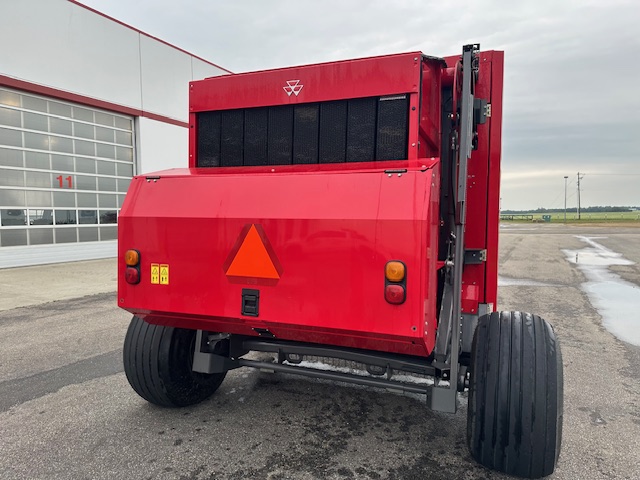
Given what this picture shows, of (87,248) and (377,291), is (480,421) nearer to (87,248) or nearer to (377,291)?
(377,291)

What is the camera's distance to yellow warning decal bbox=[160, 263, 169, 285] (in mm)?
2623

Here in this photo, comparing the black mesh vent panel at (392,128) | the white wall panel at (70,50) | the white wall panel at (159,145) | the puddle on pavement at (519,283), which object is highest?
the white wall panel at (70,50)

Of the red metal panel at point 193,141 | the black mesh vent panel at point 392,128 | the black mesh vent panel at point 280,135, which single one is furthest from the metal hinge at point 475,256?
the red metal panel at point 193,141

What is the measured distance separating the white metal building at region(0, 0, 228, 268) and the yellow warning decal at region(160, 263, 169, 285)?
457 inches

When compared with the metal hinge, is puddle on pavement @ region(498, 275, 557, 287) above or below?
below

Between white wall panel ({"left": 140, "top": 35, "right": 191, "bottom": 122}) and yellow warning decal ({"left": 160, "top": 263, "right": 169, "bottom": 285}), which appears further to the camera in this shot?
white wall panel ({"left": 140, "top": 35, "right": 191, "bottom": 122})

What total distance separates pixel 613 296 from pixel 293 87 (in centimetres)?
850

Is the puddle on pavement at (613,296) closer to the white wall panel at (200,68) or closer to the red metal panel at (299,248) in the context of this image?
the red metal panel at (299,248)

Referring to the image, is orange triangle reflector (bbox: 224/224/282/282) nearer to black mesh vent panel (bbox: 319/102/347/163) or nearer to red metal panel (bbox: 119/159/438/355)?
red metal panel (bbox: 119/159/438/355)

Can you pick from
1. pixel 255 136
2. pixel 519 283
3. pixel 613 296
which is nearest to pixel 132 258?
pixel 255 136

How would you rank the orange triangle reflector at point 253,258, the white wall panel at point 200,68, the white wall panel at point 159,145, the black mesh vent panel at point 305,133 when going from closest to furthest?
the orange triangle reflector at point 253,258 → the black mesh vent panel at point 305,133 → the white wall panel at point 159,145 → the white wall panel at point 200,68

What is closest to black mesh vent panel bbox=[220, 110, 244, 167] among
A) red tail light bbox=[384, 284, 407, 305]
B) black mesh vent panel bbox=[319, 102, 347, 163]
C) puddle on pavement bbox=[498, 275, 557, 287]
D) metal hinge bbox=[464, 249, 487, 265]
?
black mesh vent panel bbox=[319, 102, 347, 163]

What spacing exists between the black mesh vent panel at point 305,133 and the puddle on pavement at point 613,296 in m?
5.05

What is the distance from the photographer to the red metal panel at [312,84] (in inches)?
100
